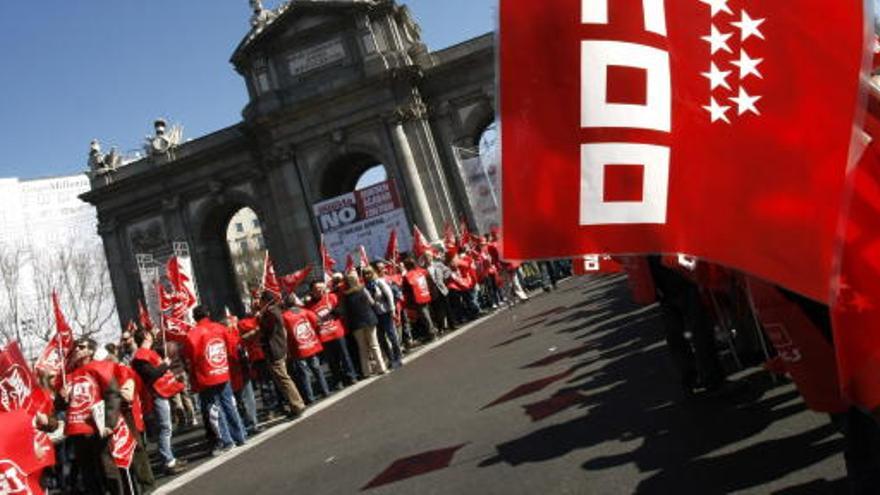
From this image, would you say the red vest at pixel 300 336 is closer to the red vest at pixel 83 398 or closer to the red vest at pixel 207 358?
the red vest at pixel 207 358

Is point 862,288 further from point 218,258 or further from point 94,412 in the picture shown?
point 218,258

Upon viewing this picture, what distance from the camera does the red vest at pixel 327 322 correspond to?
13.6 metres

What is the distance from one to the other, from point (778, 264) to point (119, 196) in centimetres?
4353

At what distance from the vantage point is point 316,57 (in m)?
36.7

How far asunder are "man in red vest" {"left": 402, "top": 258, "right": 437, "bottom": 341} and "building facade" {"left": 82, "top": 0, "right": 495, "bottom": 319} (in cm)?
1613

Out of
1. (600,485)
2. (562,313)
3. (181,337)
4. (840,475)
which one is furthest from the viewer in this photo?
(562,313)

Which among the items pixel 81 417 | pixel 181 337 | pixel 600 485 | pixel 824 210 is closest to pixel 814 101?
pixel 824 210

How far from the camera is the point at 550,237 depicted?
6.68ft

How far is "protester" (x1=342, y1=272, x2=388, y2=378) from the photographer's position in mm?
13977

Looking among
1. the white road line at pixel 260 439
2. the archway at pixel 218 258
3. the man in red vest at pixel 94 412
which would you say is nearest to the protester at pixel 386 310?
the white road line at pixel 260 439

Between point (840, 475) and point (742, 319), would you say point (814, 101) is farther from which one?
point (742, 319)

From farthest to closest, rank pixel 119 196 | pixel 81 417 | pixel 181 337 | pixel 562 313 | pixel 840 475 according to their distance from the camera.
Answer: pixel 119 196
pixel 562 313
pixel 181 337
pixel 81 417
pixel 840 475

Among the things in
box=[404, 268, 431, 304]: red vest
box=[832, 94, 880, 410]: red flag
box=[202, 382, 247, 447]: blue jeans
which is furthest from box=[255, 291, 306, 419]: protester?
box=[832, 94, 880, 410]: red flag

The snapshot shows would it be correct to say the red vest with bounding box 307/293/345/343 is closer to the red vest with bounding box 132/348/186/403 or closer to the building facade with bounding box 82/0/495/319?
the red vest with bounding box 132/348/186/403
